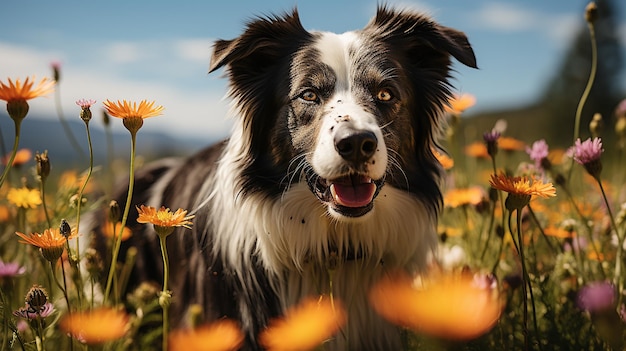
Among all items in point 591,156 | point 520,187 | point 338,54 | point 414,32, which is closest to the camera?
point 520,187

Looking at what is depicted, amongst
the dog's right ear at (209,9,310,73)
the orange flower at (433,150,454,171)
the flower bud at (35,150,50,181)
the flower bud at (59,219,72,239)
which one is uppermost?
the dog's right ear at (209,9,310,73)

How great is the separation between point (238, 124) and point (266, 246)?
0.69 meters

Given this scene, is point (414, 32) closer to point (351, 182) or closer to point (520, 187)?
point (351, 182)

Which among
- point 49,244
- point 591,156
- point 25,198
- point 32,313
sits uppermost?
point 25,198

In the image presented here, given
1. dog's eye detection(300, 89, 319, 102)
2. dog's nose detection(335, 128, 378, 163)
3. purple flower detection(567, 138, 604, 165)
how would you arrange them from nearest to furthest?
purple flower detection(567, 138, 604, 165) < dog's nose detection(335, 128, 378, 163) < dog's eye detection(300, 89, 319, 102)

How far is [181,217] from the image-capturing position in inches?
63.9

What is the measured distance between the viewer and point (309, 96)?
2.59 metres

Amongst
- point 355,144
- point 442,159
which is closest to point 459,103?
point 442,159

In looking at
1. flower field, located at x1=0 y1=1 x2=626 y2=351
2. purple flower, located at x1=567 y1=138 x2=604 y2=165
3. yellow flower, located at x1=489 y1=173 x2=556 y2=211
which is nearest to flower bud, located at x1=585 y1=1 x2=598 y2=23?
flower field, located at x1=0 y1=1 x2=626 y2=351

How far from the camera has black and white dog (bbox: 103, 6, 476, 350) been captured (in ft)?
8.52

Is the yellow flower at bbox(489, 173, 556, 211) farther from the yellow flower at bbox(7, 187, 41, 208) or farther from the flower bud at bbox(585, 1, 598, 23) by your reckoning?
the yellow flower at bbox(7, 187, 41, 208)

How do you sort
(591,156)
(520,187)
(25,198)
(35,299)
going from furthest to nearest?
(25,198) → (591,156) → (520,187) → (35,299)

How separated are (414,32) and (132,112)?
1735 mm

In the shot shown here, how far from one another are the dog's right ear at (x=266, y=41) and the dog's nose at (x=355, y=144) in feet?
2.63
